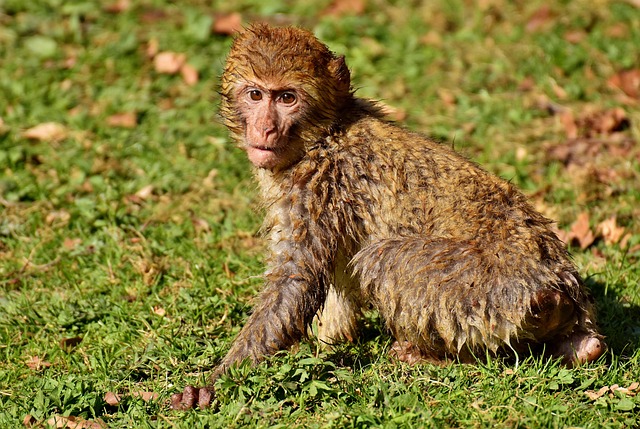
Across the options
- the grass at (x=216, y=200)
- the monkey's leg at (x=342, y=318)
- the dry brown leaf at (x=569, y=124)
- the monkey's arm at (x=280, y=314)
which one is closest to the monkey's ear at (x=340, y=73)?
the monkey's arm at (x=280, y=314)

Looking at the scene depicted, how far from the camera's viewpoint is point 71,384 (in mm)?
5148

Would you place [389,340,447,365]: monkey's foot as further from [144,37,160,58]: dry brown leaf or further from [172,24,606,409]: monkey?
[144,37,160,58]: dry brown leaf

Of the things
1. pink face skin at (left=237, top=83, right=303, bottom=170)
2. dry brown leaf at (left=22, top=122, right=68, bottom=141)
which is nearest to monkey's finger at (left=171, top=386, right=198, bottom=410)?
pink face skin at (left=237, top=83, right=303, bottom=170)

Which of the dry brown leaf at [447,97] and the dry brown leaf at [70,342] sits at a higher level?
the dry brown leaf at [447,97]

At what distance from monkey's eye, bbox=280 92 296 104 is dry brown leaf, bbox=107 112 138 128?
345 centimetres

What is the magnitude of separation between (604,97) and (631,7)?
153 centimetres

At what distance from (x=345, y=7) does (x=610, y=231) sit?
4.25 meters

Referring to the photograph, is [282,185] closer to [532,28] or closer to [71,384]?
[71,384]

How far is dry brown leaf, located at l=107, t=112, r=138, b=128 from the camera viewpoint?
28.0 ft

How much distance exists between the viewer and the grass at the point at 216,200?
16.4 ft

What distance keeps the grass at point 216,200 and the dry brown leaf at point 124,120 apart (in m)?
0.03

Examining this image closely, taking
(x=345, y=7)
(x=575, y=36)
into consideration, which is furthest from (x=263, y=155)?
(x=575, y=36)

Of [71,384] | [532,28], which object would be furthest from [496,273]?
[532,28]

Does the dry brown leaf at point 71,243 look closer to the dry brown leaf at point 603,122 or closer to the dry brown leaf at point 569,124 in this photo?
the dry brown leaf at point 569,124
